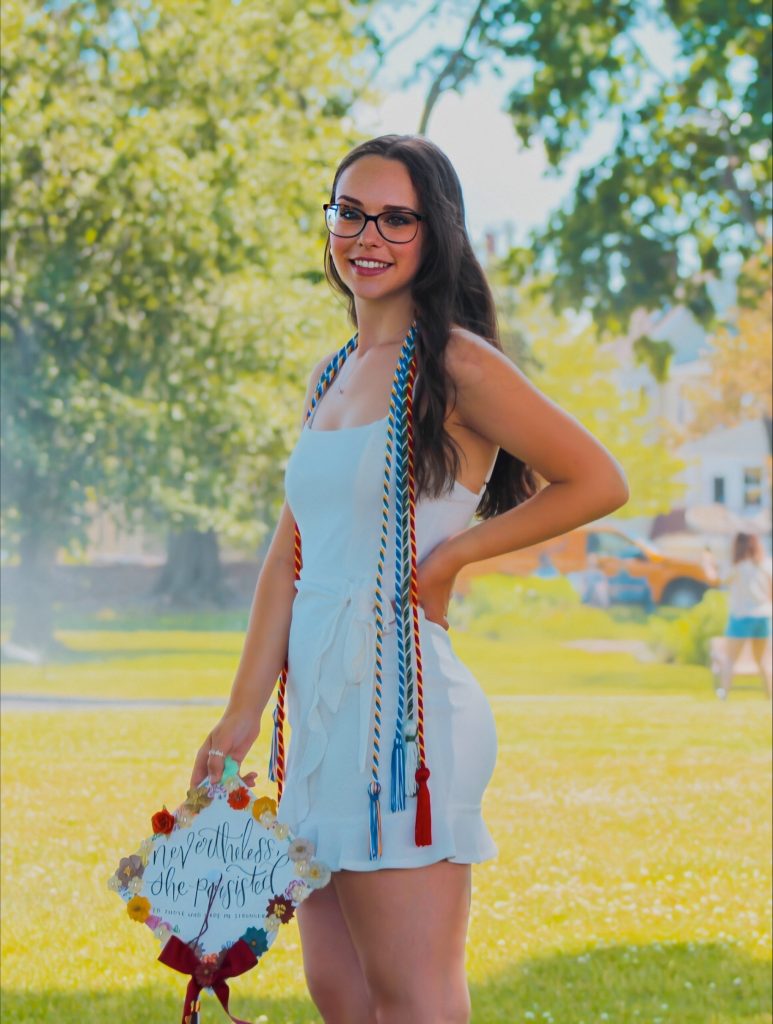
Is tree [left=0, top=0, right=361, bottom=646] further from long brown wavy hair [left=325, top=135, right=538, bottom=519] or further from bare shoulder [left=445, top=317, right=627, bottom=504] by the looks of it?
bare shoulder [left=445, top=317, right=627, bottom=504]

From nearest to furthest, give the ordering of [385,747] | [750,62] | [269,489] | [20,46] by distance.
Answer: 1. [385,747]
2. [750,62]
3. [20,46]
4. [269,489]

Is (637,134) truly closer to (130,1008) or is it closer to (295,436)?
(295,436)

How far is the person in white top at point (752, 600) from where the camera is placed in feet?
33.1

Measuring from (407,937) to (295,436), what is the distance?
11121 millimetres

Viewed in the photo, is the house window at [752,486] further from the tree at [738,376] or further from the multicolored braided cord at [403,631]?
the multicolored braided cord at [403,631]

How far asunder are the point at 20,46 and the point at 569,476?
10.7 m

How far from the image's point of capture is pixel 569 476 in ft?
5.30

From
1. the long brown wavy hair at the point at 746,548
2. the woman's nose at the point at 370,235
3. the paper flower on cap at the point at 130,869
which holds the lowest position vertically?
the paper flower on cap at the point at 130,869

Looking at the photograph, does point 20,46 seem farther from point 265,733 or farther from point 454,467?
point 454,467

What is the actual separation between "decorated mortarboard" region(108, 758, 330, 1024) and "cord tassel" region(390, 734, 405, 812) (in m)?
0.10

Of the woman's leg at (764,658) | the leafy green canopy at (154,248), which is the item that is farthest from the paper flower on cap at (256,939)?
the leafy green canopy at (154,248)

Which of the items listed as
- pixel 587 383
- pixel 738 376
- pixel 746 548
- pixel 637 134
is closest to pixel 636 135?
pixel 637 134

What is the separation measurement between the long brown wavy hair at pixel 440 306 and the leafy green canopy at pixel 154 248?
32.4 feet

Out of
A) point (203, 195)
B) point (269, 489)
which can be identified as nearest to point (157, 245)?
point (203, 195)
